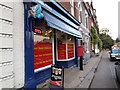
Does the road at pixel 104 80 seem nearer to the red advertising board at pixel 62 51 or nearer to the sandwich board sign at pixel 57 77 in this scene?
the sandwich board sign at pixel 57 77

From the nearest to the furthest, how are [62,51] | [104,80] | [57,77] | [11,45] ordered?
[11,45] < [57,77] < [104,80] < [62,51]

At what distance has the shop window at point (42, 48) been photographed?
5772 millimetres

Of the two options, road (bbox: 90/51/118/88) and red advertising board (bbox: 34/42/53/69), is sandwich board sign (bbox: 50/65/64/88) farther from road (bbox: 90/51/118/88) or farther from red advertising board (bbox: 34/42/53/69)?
road (bbox: 90/51/118/88)

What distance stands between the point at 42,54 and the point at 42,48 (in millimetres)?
298

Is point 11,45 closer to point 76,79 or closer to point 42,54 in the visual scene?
point 42,54

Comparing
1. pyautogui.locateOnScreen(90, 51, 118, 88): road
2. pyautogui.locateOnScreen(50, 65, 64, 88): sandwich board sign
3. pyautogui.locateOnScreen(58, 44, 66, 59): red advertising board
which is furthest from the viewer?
pyautogui.locateOnScreen(58, 44, 66, 59): red advertising board

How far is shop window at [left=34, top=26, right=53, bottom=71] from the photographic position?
5.77 metres

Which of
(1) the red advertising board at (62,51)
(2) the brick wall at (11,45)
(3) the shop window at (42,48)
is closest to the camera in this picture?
(2) the brick wall at (11,45)

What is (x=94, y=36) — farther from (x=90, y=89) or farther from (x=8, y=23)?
(x=8, y=23)

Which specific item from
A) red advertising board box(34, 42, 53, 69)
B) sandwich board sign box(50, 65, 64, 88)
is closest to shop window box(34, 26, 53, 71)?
red advertising board box(34, 42, 53, 69)

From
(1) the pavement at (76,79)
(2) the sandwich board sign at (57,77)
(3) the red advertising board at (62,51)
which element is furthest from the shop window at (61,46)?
(2) the sandwich board sign at (57,77)

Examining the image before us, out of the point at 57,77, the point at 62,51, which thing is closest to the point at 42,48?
the point at 57,77

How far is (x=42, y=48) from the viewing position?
6426 mm

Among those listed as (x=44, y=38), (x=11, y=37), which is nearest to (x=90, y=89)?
(x=44, y=38)
